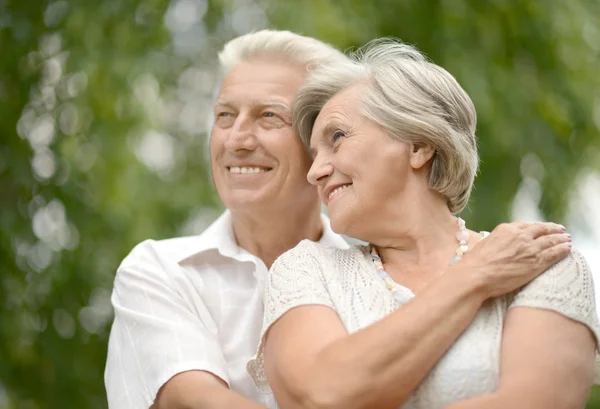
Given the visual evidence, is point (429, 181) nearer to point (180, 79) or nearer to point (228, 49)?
point (228, 49)

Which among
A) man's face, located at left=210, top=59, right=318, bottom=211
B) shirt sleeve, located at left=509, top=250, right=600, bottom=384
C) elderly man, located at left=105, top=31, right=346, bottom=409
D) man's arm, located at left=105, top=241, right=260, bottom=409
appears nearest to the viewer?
shirt sleeve, located at left=509, top=250, right=600, bottom=384

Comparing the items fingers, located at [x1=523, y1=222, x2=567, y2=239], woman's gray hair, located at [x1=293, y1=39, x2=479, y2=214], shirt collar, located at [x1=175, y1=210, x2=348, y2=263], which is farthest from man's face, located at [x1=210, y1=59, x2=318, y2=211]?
fingers, located at [x1=523, y1=222, x2=567, y2=239]

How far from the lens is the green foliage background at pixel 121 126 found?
179 inches

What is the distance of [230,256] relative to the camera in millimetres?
2789

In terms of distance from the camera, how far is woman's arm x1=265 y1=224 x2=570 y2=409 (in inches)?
77.9

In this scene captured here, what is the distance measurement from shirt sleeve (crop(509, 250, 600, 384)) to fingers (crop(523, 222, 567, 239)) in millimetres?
68

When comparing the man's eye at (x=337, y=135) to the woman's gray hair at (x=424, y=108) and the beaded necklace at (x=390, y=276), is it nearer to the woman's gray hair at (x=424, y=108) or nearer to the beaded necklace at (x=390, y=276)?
the woman's gray hair at (x=424, y=108)

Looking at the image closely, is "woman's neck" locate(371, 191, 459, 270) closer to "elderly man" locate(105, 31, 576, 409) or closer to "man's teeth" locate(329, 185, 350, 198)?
"man's teeth" locate(329, 185, 350, 198)

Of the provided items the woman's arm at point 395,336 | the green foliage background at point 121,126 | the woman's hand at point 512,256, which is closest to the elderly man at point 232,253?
the woman's arm at point 395,336

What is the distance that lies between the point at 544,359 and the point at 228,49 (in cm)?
142

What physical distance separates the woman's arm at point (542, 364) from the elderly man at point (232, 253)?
0.79 m

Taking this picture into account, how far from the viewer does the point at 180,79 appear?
16.8ft

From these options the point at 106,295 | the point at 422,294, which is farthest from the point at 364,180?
the point at 106,295

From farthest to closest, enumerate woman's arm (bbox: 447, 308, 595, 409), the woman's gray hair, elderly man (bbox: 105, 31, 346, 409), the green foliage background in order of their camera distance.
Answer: the green foliage background → elderly man (bbox: 105, 31, 346, 409) → the woman's gray hair → woman's arm (bbox: 447, 308, 595, 409)
